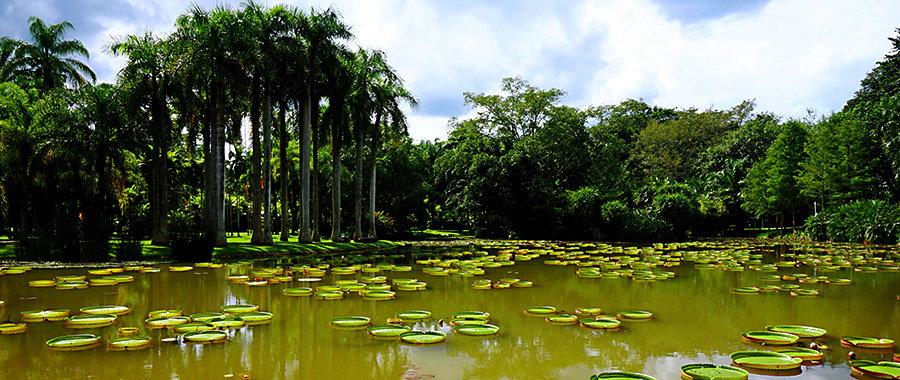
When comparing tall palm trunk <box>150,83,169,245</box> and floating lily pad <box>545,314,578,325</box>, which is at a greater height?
tall palm trunk <box>150,83,169,245</box>

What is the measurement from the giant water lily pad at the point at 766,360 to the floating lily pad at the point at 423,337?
291cm

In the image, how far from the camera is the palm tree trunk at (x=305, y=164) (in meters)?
20.7

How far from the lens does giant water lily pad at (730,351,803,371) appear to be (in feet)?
15.1

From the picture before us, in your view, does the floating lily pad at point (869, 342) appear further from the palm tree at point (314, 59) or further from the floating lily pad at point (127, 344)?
the palm tree at point (314, 59)

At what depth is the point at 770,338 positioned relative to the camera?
5672 millimetres

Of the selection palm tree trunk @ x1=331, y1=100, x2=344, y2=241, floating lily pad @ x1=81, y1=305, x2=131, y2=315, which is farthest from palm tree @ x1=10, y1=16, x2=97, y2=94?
floating lily pad @ x1=81, y1=305, x2=131, y2=315

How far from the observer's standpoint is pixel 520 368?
4.80 meters

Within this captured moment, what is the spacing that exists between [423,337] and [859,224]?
27681mm

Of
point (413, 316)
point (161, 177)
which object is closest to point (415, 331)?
point (413, 316)

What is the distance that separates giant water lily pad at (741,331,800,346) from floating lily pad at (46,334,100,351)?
7094 millimetres

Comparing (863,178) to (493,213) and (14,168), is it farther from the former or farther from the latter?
(14,168)

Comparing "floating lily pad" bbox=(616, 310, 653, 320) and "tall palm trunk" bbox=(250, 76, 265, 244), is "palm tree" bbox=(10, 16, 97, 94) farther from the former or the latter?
"floating lily pad" bbox=(616, 310, 653, 320)

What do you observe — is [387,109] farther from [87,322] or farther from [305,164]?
[87,322]

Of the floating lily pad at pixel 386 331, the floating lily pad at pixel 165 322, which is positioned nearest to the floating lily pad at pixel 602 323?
the floating lily pad at pixel 386 331
